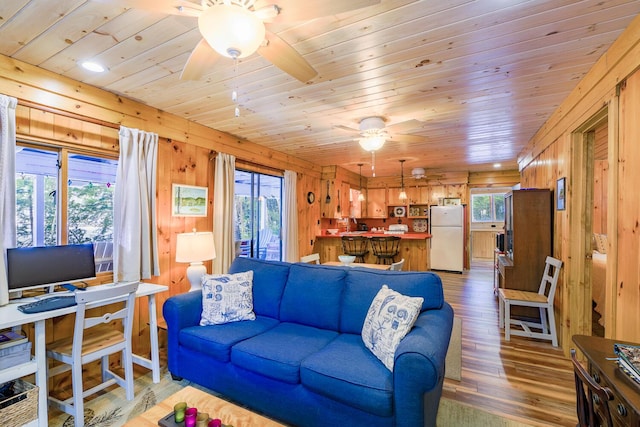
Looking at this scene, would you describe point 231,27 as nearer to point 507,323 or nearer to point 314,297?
point 314,297

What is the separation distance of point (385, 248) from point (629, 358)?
4.69m

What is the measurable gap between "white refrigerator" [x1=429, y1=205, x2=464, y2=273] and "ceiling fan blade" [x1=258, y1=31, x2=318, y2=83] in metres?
5.81

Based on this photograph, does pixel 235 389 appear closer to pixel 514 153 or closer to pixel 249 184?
pixel 249 184

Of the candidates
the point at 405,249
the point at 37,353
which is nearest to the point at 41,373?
the point at 37,353

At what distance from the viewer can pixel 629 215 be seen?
183 cm

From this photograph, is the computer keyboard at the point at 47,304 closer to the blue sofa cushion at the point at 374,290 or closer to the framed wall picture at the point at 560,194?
the blue sofa cushion at the point at 374,290

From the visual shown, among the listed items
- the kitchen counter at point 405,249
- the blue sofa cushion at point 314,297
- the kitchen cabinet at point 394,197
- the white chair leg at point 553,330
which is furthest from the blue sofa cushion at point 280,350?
the kitchen cabinet at point 394,197

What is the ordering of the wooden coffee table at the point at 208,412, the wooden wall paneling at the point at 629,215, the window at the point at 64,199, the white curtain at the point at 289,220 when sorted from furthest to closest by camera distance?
the white curtain at the point at 289,220
the window at the point at 64,199
the wooden wall paneling at the point at 629,215
the wooden coffee table at the point at 208,412

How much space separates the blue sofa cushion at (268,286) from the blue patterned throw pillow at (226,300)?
0.08 meters

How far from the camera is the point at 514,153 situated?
5.18m

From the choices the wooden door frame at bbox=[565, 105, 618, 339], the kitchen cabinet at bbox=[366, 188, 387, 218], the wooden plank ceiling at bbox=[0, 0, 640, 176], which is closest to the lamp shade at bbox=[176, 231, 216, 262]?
the wooden plank ceiling at bbox=[0, 0, 640, 176]

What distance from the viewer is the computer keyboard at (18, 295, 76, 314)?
1880 mm

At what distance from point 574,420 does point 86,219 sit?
4.10 metres

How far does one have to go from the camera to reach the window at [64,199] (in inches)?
91.7
